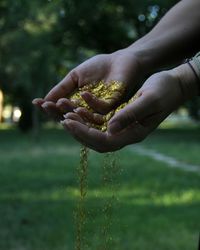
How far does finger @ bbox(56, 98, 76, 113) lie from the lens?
4.99 ft

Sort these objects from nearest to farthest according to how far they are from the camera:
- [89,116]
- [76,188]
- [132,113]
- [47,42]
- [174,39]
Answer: [132,113], [89,116], [174,39], [76,188], [47,42]

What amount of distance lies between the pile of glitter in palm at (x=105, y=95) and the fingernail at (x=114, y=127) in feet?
0.24

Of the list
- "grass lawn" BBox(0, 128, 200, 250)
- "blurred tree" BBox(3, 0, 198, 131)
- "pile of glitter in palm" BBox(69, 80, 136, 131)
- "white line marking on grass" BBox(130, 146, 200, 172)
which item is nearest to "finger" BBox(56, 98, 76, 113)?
"pile of glitter in palm" BBox(69, 80, 136, 131)

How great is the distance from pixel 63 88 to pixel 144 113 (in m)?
0.38

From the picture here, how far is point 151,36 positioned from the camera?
5.82 feet

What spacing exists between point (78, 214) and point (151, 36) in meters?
0.52

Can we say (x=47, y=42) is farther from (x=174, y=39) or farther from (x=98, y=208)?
(x=174, y=39)

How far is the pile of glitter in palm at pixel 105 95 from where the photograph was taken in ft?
4.87

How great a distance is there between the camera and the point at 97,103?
1.49 metres

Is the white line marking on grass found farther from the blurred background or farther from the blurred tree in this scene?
the blurred tree

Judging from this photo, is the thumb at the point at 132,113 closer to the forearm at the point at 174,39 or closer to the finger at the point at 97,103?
the finger at the point at 97,103

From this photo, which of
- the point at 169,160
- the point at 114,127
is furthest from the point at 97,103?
the point at 169,160

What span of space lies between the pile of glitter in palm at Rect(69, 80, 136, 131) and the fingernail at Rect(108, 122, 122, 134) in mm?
72

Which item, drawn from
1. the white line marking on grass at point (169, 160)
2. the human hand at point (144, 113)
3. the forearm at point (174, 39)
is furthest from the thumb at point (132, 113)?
the white line marking on grass at point (169, 160)
